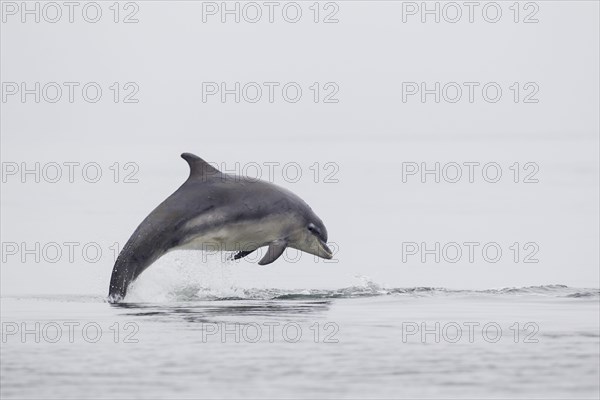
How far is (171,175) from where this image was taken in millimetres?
66750

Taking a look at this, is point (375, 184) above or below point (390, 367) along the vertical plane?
above

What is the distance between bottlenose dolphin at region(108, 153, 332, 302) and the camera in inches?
1078

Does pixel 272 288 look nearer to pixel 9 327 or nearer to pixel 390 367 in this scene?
pixel 9 327

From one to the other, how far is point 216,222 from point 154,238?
1.34m

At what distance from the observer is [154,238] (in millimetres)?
27406

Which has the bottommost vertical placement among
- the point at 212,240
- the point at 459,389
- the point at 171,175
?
the point at 459,389

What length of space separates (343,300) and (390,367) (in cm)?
795

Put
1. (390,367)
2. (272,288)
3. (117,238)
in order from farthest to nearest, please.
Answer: (117,238) → (272,288) → (390,367)

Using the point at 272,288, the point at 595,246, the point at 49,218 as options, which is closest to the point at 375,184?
the point at 49,218

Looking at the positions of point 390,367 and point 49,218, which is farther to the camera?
point 49,218
